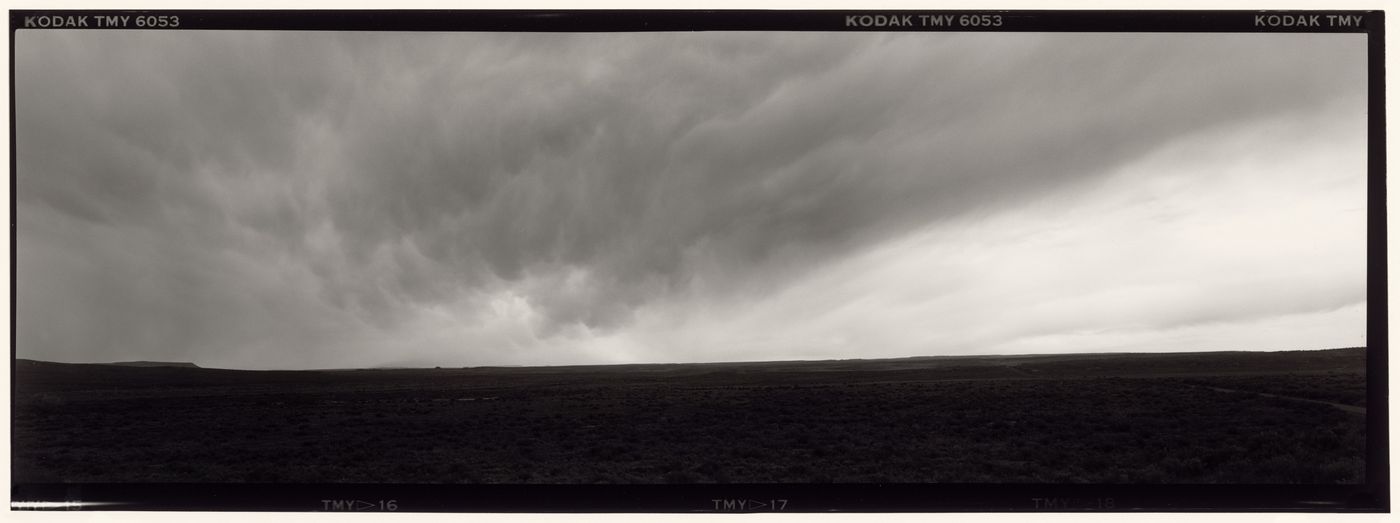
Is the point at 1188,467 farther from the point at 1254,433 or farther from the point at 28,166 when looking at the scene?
the point at 28,166

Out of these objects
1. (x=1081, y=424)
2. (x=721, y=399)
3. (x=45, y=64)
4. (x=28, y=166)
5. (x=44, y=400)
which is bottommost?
(x=721, y=399)

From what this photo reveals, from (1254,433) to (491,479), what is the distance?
31.5 feet

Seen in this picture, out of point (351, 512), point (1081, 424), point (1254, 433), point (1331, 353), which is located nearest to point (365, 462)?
point (351, 512)

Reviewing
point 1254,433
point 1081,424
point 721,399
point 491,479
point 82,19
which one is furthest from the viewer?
point 721,399

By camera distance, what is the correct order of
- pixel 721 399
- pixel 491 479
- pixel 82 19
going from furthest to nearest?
1. pixel 721 399
2. pixel 491 479
3. pixel 82 19

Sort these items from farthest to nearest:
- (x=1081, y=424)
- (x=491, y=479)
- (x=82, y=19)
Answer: (x=1081, y=424), (x=491, y=479), (x=82, y=19)

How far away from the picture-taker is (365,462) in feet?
25.1

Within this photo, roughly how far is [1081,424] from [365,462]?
9426 mm

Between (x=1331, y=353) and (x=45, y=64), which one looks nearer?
(x=45, y=64)

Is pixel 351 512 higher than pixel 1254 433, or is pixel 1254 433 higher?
pixel 1254 433

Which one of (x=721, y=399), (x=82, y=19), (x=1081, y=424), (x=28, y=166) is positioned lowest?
(x=721, y=399)

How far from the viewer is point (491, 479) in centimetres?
739

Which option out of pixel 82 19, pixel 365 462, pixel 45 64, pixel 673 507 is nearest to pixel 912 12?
pixel 673 507

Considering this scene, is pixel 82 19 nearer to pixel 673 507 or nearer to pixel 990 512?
pixel 673 507
